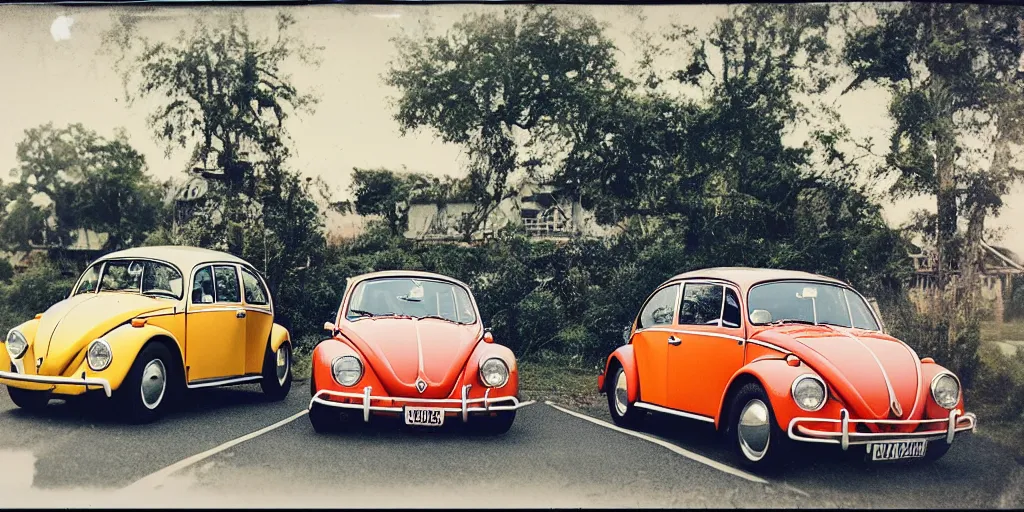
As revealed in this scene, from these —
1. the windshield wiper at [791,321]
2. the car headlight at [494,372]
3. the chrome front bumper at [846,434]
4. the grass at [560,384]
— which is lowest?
the grass at [560,384]

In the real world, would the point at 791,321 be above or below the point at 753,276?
below

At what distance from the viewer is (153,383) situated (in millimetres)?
7867

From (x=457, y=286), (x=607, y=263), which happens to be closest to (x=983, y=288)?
(x=607, y=263)

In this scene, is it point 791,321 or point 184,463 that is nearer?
point 184,463

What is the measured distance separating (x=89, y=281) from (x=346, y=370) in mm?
3210

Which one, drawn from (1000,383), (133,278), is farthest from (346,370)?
(1000,383)

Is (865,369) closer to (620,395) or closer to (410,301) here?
(620,395)

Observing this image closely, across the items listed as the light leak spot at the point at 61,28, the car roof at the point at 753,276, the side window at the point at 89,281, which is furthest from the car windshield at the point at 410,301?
the light leak spot at the point at 61,28

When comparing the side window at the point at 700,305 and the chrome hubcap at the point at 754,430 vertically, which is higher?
the side window at the point at 700,305

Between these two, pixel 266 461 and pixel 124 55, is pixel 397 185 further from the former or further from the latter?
pixel 266 461

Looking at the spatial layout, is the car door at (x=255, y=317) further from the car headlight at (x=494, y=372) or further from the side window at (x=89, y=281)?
the car headlight at (x=494, y=372)

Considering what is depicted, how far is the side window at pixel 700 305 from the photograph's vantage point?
7.42 meters

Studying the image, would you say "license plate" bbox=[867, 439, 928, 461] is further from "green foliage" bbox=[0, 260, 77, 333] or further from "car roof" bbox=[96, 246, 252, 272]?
"green foliage" bbox=[0, 260, 77, 333]

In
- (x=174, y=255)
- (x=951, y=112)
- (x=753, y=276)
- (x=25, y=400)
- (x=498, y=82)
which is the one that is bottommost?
(x=25, y=400)
